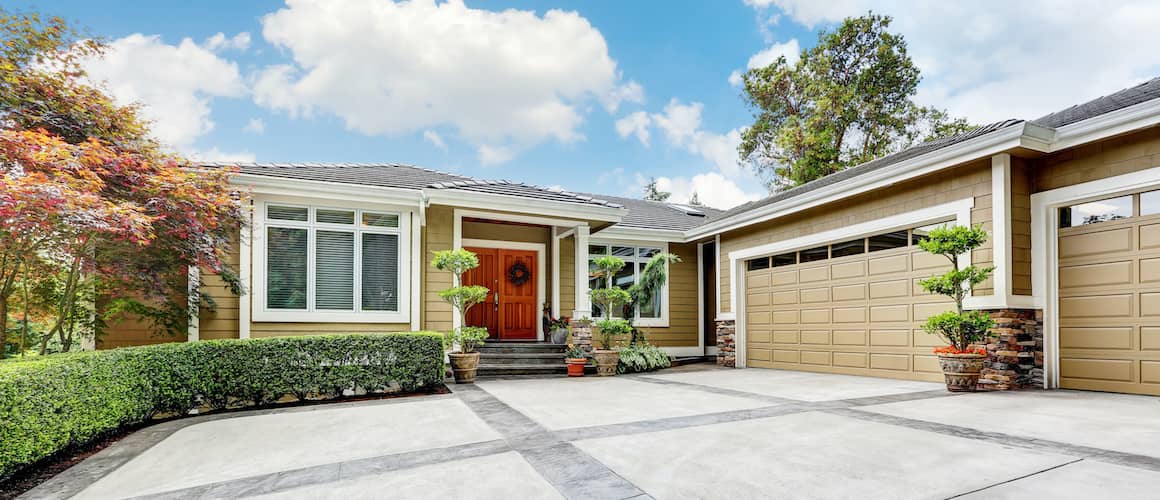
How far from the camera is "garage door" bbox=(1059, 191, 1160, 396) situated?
5.36 metres

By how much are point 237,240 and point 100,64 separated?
2623 millimetres

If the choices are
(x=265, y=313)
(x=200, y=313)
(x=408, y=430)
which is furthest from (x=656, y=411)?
(x=200, y=313)

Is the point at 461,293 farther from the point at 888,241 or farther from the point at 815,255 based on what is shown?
the point at 888,241

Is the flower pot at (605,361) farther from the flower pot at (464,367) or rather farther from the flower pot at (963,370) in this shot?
the flower pot at (963,370)

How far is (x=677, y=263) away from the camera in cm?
1180

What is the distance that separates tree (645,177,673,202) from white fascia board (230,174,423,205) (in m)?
26.8

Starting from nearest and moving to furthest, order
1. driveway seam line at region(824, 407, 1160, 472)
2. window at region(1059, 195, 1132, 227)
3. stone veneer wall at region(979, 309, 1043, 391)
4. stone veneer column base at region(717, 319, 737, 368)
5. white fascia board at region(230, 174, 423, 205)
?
driveway seam line at region(824, 407, 1160, 472), window at region(1059, 195, 1132, 227), stone veneer wall at region(979, 309, 1043, 391), white fascia board at region(230, 174, 423, 205), stone veneer column base at region(717, 319, 737, 368)

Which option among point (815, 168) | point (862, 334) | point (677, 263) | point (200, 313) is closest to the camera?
point (200, 313)

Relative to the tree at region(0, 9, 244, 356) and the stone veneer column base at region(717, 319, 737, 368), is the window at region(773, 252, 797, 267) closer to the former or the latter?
the stone veneer column base at region(717, 319, 737, 368)

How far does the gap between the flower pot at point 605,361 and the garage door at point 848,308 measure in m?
2.96

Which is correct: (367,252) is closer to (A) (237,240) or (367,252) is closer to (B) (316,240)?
(B) (316,240)

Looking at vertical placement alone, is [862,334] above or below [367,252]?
below

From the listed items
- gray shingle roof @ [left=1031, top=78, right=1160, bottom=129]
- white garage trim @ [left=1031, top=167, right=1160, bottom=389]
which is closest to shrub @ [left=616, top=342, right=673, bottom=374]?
white garage trim @ [left=1031, top=167, right=1160, bottom=389]

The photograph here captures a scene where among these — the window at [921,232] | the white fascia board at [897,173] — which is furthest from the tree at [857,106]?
the window at [921,232]
